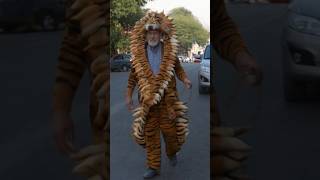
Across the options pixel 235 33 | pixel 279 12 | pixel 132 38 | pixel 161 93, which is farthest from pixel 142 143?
pixel 279 12

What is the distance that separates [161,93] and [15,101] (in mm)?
735

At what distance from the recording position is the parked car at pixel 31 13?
300 centimetres

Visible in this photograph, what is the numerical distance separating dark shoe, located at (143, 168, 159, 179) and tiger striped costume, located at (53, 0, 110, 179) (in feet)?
0.66

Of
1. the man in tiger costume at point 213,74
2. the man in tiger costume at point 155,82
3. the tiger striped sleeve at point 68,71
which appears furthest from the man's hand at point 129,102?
the man in tiger costume at point 213,74

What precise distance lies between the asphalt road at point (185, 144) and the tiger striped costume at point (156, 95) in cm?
4

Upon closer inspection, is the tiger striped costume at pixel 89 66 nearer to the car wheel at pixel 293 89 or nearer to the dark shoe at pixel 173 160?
the dark shoe at pixel 173 160

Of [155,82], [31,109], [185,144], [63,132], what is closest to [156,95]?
[155,82]

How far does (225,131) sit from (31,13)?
112 centimetres

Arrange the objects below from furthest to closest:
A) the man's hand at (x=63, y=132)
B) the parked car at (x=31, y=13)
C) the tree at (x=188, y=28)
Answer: the man's hand at (x=63, y=132) → the parked car at (x=31, y=13) → the tree at (x=188, y=28)

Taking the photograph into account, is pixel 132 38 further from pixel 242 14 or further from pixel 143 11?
pixel 242 14

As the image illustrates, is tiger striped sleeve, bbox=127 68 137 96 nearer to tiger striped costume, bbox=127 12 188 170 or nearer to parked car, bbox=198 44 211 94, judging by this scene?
tiger striped costume, bbox=127 12 188 170

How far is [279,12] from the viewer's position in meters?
2.95

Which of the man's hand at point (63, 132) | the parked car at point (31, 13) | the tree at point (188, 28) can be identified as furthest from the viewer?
the man's hand at point (63, 132)

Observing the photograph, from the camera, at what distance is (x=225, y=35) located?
9.84 feet
